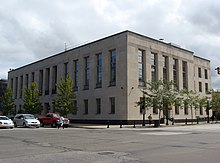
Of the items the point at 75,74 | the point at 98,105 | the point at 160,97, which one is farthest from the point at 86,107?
the point at 160,97

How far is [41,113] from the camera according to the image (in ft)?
194

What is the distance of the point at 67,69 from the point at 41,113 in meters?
11.7

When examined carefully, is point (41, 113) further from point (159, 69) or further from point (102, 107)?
point (159, 69)

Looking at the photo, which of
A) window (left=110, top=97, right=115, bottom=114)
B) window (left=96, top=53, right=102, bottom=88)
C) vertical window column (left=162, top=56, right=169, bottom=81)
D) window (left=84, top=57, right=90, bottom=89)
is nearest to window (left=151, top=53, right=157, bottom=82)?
vertical window column (left=162, top=56, right=169, bottom=81)

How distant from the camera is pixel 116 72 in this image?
43.4 metres

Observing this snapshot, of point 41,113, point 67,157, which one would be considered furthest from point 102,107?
point 67,157

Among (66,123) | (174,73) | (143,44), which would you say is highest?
(143,44)

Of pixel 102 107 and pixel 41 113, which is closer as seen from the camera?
pixel 102 107

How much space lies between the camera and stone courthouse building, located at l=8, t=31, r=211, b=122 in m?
42.4

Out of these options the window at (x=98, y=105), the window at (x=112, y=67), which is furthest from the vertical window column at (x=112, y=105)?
the window at (x=98, y=105)

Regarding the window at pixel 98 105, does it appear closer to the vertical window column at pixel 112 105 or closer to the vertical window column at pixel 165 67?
the vertical window column at pixel 112 105

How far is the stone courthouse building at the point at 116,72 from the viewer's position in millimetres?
42406

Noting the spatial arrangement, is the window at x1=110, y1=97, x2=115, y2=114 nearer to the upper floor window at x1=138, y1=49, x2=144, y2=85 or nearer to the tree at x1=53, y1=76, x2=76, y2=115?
the upper floor window at x1=138, y1=49, x2=144, y2=85

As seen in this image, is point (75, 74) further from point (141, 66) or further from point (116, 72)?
point (141, 66)
